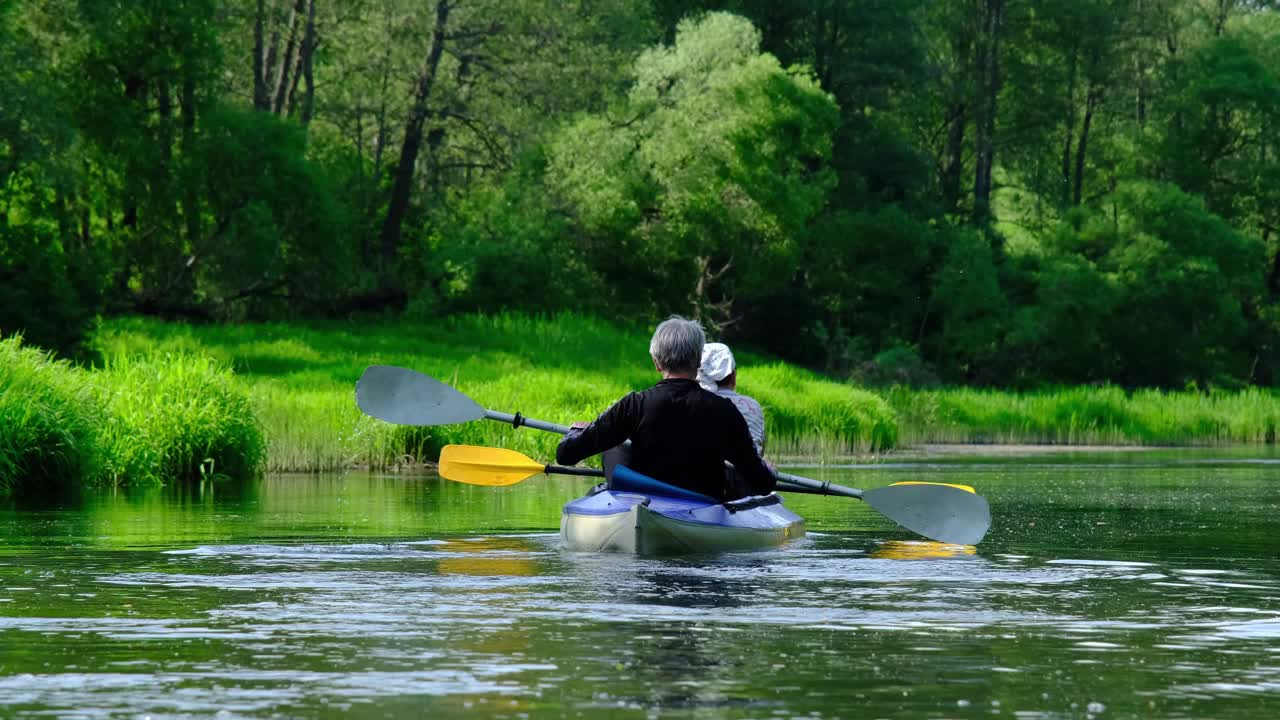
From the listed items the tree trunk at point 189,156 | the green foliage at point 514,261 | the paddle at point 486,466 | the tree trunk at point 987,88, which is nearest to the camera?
the paddle at point 486,466

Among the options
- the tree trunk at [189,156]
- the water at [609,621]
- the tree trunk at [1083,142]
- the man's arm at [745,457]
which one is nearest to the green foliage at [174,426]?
the water at [609,621]

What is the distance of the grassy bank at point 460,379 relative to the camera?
1894 centimetres

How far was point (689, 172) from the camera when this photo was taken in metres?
39.8

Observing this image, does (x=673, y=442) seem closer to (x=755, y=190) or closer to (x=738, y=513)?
(x=738, y=513)

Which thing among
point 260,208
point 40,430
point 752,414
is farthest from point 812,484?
point 260,208

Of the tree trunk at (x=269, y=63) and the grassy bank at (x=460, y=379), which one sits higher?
the tree trunk at (x=269, y=63)

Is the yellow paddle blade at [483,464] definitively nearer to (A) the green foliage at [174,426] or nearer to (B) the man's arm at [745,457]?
(B) the man's arm at [745,457]

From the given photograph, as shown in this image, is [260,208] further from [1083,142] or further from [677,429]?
[1083,142]

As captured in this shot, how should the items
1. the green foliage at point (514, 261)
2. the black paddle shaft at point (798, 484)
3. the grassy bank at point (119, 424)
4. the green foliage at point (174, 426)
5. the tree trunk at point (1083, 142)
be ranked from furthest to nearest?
the tree trunk at point (1083, 142) → the green foliage at point (514, 261) → the green foliage at point (174, 426) → the grassy bank at point (119, 424) → the black paddle shaft at point (798, 484)

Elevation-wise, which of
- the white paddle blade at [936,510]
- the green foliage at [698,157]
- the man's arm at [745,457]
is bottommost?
the white paddle blade at [936,510]

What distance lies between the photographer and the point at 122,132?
33.6 m

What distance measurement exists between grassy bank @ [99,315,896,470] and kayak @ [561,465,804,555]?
26.8ft

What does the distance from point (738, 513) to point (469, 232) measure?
28.0m

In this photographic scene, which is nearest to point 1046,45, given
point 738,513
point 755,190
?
point 755,190
